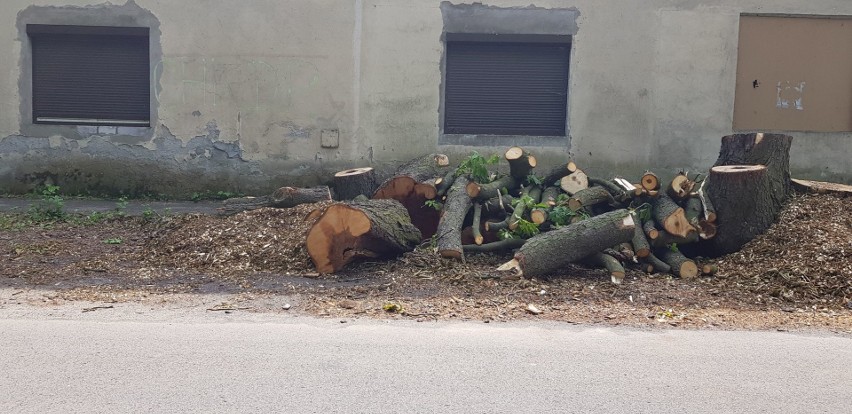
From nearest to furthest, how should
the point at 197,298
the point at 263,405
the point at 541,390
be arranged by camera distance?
1. the point at 263,405
2. the point at 541,390
3. the point at 197,298

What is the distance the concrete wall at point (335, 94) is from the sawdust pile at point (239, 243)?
3262 mm

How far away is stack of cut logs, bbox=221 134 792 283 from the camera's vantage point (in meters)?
7.66

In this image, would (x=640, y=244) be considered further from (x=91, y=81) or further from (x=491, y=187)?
(x=91, y=81)

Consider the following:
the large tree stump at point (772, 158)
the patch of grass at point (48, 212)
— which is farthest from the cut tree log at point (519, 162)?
the patch of grass at point (48, 212)

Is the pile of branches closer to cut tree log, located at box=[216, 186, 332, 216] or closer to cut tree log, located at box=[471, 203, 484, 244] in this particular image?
cut tree log, located at box=[471, 203, 484, 244]

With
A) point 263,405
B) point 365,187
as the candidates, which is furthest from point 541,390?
point 365,187

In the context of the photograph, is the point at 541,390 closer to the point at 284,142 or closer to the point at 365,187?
the point at 365,187

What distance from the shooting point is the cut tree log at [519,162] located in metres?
9.37

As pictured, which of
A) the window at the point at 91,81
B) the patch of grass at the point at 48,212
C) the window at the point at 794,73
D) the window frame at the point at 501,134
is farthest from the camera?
the window at the point at 91,81

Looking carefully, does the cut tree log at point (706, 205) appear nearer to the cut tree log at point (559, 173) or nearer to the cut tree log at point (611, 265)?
the cut tree log at point (611, 265)

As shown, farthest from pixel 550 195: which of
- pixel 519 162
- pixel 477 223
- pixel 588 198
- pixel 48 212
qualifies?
pixel 48 212

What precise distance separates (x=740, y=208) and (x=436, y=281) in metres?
3.74

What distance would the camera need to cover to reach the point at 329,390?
4.51 meters

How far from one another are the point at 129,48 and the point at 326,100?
3808mm
